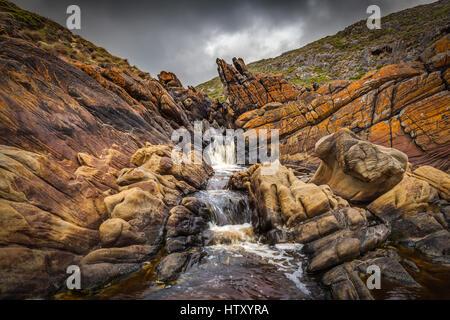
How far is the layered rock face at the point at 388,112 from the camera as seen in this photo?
16.3 metres

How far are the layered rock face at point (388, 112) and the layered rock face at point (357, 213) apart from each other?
9.30m

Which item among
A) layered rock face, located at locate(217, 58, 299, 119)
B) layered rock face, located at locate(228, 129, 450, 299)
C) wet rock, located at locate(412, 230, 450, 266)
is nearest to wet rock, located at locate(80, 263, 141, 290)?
layered rock face, located at locate(228, 129, 450, 299)

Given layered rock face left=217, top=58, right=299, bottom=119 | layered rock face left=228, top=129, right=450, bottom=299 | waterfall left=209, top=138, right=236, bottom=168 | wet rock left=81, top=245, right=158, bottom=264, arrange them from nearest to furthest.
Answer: wet rock left=81, top=245, right=158, bottom=264, layered rock face left=228, top=129, right=450, bottom=299, waterfall left=209, top=138, right=236, bottom=168, layered rock face left=217, top=58, right=299, bottom=119

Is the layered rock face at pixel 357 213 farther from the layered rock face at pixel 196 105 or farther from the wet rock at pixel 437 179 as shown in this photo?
the layered rock face at pixel 196 105

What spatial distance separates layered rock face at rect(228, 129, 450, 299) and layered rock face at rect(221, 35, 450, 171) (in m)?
9.30

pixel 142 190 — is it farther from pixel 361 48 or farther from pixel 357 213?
pixel 361 48

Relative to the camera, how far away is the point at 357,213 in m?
8.74

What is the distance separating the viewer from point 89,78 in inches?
605

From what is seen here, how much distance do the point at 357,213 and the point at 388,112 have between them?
1790 centimetres

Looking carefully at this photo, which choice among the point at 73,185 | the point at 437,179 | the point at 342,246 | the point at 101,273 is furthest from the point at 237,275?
the point at 437,179

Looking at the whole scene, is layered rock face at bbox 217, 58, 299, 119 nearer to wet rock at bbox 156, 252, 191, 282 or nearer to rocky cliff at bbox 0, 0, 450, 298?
rocky cliff at bbox 0, 0, 450, 298

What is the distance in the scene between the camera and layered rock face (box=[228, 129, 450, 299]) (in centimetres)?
671

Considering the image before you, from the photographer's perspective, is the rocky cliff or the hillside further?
the hillside

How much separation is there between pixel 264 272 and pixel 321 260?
2239mm
